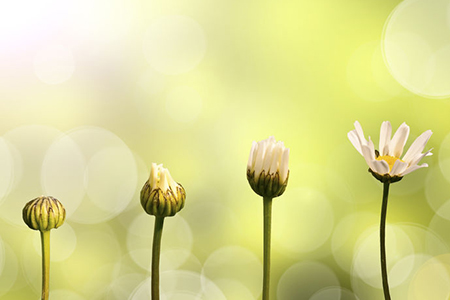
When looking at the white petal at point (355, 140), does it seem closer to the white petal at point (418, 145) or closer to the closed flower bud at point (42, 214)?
the white petal at point (418, 145)

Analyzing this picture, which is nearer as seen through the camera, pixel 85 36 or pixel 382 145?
pixel 382 145

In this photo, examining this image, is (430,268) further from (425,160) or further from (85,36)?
(85,36)

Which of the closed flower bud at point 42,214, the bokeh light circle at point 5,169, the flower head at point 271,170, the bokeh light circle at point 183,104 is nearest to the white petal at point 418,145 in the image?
the flower head at point 271,170

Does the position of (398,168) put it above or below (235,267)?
above

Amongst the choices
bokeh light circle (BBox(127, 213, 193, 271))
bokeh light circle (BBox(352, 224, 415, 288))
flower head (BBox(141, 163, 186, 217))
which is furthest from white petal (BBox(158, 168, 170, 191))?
bokeh light circle (BBox(352, 224, 415, 288))

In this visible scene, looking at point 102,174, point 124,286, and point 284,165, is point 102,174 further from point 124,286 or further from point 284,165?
point 284,165

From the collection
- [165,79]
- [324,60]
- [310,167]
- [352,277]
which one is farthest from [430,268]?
[165,79]

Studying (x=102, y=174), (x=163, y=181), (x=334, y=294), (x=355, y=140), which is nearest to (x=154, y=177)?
(x=163, y=181)
